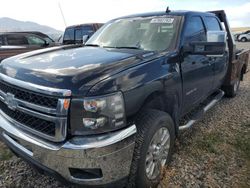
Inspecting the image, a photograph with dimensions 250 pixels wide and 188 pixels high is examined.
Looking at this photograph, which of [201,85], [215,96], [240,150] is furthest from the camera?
[215,96]

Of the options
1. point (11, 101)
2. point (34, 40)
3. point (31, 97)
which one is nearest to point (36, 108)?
point (31, 97)

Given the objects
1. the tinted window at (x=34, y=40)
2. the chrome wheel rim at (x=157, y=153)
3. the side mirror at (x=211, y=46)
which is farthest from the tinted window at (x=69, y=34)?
the chrome wheel rim at (x=157, y=153)

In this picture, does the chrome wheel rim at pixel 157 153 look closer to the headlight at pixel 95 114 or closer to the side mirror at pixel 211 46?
the headlight at pixel 95 114

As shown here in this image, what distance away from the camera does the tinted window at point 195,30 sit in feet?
12.1

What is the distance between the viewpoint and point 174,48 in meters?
3.32

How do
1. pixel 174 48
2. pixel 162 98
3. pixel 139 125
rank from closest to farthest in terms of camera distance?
pixel 139 125 → pixel 162 98 → pixel 174 48

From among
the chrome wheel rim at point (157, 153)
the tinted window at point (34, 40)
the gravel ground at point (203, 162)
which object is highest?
the chrome wheel rim at point (157, 153)

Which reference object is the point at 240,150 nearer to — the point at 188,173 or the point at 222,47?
the point at 188,173

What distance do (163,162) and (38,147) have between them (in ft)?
4.85

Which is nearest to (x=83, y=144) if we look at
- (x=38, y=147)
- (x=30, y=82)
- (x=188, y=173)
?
(x=38, y=147)

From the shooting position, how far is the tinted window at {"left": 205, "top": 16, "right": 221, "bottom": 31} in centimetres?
456

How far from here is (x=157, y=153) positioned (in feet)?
9.64

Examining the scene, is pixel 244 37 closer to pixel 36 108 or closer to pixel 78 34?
pixel 78 34

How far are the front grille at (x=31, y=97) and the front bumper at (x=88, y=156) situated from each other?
34 centimetres
